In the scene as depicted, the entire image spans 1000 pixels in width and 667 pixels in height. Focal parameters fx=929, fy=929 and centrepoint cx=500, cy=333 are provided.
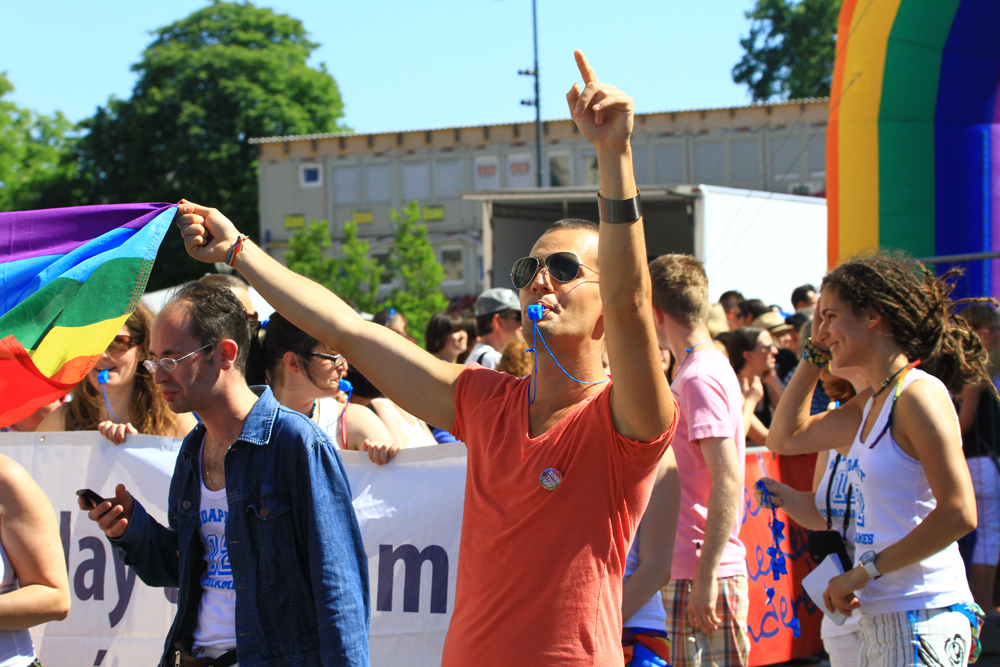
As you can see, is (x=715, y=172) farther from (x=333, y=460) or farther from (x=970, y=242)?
(x=333, y=460)

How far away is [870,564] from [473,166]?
36.0 metres

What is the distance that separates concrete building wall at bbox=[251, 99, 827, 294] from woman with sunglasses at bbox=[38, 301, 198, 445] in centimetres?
3025

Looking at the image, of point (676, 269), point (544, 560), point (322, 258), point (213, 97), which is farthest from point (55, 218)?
point (213, 97)

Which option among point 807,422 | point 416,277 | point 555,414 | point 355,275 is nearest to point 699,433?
point 807,422

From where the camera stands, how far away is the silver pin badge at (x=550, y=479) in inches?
81.4

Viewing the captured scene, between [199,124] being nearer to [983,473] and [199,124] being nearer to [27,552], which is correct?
[983,473]

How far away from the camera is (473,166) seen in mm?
38000

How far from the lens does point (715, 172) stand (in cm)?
3469

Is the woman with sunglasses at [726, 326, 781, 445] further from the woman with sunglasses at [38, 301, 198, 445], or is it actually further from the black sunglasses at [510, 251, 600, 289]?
the black sunglasses at [510, 251, 600, 289]

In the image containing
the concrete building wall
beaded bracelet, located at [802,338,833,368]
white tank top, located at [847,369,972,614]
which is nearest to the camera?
white tank top, located at [847,369,972,614]

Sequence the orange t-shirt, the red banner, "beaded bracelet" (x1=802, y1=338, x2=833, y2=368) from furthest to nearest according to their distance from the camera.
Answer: the red banner < "beaded bracelet" (x1=802, y1=338, x2=833, y2=368) < the orange t-shirt

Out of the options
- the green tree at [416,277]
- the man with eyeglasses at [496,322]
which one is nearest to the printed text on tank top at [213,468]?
the man with eyeglasses at [496,322]

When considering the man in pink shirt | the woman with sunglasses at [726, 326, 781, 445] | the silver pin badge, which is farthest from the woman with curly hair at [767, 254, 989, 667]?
the woman with sunglasses at [726, 326, 781, 445]

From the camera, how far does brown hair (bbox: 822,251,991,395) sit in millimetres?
3141
